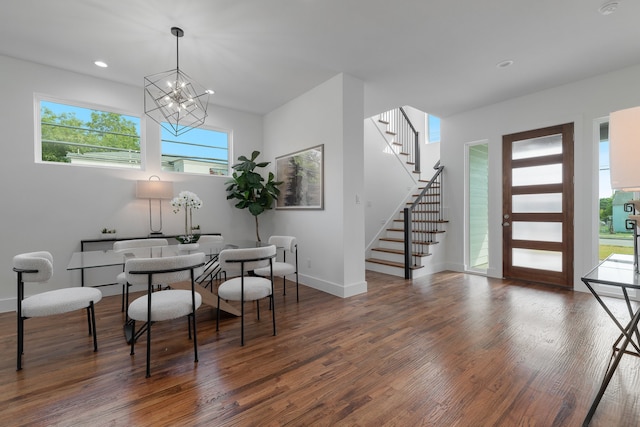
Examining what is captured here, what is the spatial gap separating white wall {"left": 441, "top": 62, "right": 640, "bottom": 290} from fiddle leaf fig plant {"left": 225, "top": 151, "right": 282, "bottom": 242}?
3.44 metres

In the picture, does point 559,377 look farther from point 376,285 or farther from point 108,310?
point 108,310

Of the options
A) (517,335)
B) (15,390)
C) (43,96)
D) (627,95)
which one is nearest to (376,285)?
(517,335)

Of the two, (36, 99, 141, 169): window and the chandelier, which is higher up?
the chandelier

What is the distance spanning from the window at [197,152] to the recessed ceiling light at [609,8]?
5.05 metres

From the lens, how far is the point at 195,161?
4793 millimetres

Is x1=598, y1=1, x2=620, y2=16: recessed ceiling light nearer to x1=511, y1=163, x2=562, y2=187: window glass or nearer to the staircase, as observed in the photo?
x1=511, y1=163, x2=562, y2=187: window glass

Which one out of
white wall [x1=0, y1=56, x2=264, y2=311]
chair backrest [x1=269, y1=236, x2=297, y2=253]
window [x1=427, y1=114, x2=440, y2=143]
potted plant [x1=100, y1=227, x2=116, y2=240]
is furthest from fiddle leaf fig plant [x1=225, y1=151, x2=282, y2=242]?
window [x1=427, y1=114, x2=440, y2=143]

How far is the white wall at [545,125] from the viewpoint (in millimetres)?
3725

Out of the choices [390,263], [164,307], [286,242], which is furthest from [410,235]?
[164,307]

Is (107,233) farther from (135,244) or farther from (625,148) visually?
(625,148)

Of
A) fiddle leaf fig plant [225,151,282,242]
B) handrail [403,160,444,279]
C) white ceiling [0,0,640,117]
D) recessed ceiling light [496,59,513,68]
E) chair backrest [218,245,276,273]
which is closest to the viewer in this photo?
chair backrest [218,245,276,273]

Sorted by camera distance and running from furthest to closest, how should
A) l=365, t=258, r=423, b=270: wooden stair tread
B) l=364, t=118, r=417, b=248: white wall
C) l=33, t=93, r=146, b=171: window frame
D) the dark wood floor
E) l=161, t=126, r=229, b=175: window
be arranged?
1. l=364, t=118, r=417, b=248: white wall
2. l=365, t=258, r=423, b=270: wooden stair tread
3. l=161, t=126, r=229, b=175: window
4. l=33, t=93, r=146, b=171: window frame
5. the dark wood floor

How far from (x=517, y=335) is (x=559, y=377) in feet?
2.25

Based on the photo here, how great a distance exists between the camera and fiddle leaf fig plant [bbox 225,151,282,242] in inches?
183
